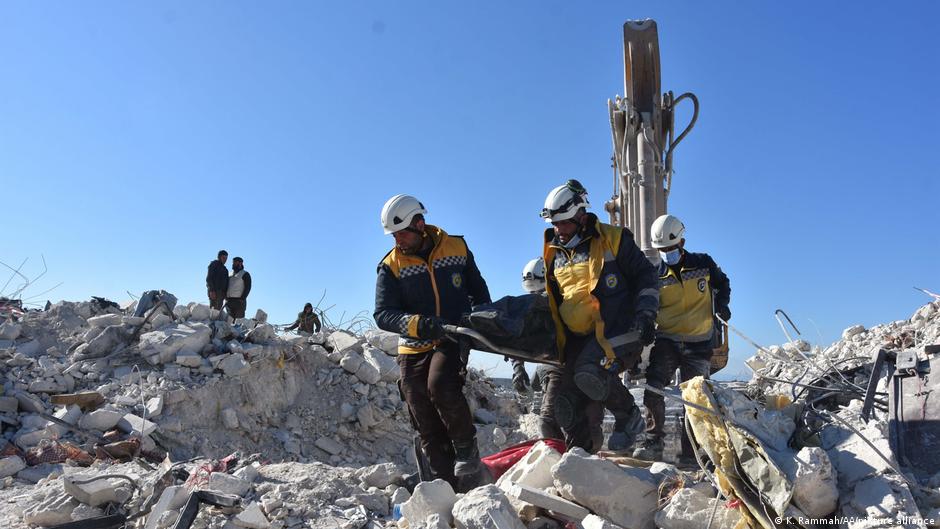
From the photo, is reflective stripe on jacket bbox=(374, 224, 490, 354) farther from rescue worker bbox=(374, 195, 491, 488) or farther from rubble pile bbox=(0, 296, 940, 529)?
rubble pile bbox=(0, 296, 940, 529)

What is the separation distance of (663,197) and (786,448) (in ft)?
22.4

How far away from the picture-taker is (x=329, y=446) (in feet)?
27.1

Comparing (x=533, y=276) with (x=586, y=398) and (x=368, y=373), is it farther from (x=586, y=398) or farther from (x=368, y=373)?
(x=368, y=373)

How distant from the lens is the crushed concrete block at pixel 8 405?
7055mm

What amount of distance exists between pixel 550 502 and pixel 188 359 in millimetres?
6267

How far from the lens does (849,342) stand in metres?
11.0

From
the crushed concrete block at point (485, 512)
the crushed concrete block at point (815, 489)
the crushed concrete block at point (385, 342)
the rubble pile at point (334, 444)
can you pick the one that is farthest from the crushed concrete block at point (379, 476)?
the crushed concrete block at point (385, 342)

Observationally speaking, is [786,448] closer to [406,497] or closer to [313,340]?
[406,497]

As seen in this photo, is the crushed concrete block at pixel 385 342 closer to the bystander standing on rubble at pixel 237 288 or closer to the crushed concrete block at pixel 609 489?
the bystander standing on rubble at pixel 237 288

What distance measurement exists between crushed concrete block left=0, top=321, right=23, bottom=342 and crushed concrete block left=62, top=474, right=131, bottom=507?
6083 millimetres

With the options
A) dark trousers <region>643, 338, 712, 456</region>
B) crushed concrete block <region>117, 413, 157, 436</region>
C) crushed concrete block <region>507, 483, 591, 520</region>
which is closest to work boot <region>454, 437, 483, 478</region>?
crushed concrete block <region>507, 483, 591, 520</region>

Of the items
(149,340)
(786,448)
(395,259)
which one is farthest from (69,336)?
(786,448)

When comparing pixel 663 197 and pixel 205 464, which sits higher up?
pixel 663 197

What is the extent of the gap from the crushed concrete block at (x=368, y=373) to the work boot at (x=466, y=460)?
498 centimetres
